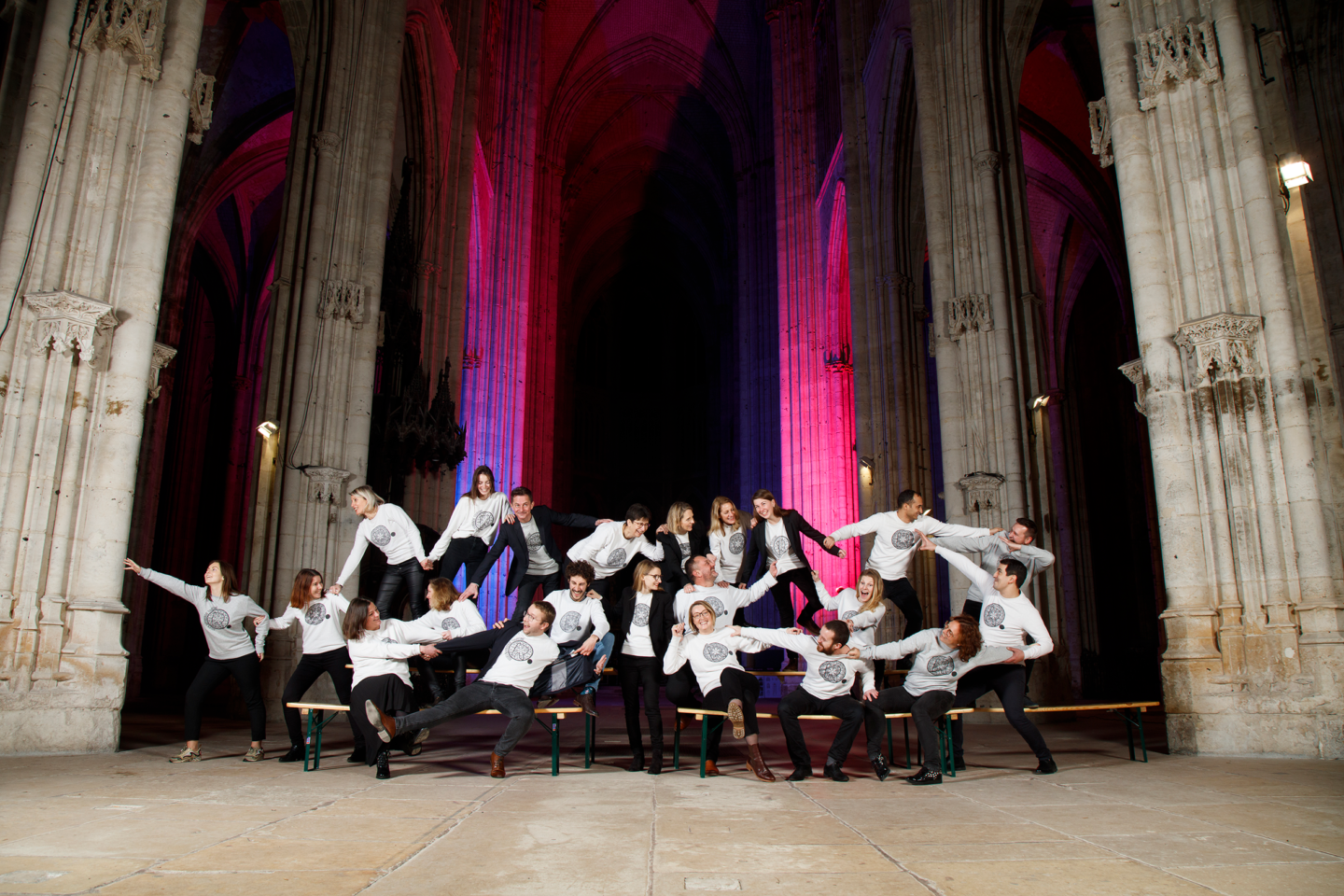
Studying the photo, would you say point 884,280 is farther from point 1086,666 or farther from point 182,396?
point 182,396

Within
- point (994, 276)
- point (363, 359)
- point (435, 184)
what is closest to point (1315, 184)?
point (994, 276)

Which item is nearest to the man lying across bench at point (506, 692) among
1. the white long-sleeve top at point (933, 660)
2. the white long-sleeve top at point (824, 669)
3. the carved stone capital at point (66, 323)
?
the white long-sleeve top at point (824, 669)

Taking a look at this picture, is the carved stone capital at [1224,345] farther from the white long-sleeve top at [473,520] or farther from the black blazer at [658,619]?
the white long-sleeve top at [473,520]

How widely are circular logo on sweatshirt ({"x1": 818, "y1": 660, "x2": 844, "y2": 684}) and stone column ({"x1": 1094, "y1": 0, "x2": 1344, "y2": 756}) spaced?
339 cm

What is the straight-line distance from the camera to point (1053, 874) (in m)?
3.24

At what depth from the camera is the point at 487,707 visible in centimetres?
647

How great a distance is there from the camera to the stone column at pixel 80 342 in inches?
279

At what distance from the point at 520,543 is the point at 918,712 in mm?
3893

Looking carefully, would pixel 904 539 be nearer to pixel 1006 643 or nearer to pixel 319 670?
pixel 1006 643

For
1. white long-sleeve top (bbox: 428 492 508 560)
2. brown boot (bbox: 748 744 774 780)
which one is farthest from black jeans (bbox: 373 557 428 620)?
brown boot (bbox: 748 744 774 780)

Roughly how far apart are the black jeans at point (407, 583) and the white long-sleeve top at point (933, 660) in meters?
4.60

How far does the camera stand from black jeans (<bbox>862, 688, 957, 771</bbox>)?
604 cm

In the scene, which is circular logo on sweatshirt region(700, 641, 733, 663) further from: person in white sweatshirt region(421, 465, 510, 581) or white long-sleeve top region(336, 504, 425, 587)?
white long-sleeve top region(336, 504, 425, 587)

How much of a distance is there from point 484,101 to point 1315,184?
62.6 feet
